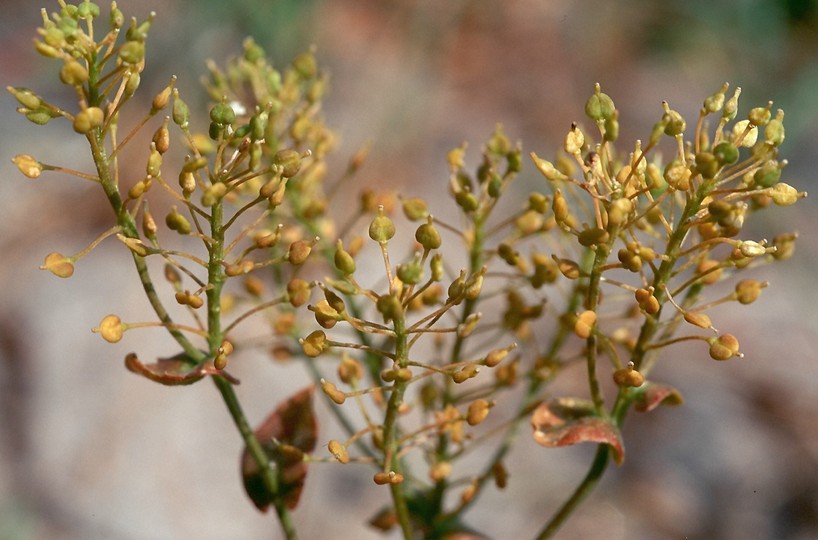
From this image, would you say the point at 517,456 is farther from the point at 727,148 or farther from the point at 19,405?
the point at 727,148

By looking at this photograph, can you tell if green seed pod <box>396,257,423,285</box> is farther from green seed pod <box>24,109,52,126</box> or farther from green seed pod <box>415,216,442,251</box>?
green seed pod <box>24,109,52,126</box>

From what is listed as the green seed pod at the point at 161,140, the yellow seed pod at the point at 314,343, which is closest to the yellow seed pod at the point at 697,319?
the yellow seed pod at the point at 314,343

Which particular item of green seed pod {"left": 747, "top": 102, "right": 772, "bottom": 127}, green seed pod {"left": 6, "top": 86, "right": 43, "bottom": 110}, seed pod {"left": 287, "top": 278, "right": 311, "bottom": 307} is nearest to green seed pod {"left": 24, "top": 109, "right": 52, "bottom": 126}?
green seed pod {"left": 6, "top": 86, "right": 43, "bottom": 110}

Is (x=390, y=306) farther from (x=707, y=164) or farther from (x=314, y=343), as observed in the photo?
(x=707, y=164)

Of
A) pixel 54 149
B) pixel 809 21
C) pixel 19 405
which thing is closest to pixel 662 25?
pixel 809 21

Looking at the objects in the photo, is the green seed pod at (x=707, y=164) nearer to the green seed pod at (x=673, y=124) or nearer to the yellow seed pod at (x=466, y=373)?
the green seed pod at (x=673, y=124)
